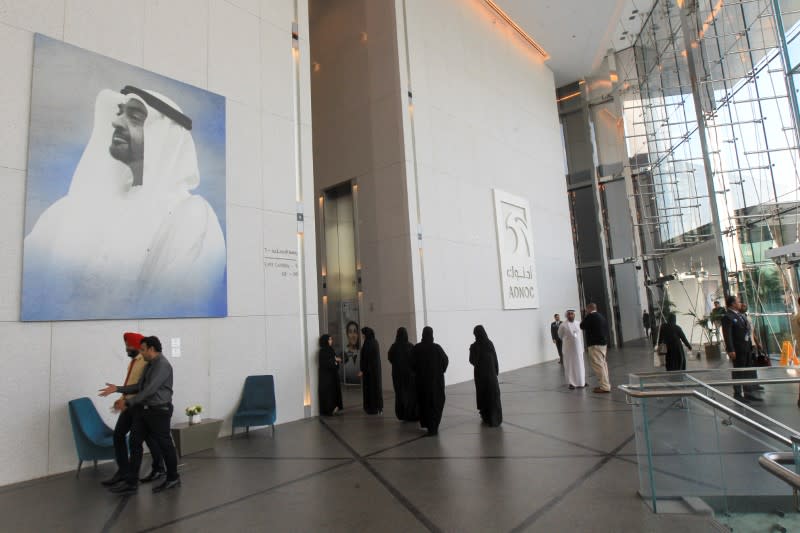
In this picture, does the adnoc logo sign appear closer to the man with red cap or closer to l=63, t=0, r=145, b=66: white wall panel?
l=63, t=0, r=145, b=66: white wall panel

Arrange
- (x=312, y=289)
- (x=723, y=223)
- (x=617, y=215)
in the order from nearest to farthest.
A: 1. (x=312, y=289)
2. (x=723, y=223)
3. (x=617, y=215)

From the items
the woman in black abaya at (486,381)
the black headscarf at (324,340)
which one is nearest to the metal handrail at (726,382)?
the woman in black abaya at (486,381)

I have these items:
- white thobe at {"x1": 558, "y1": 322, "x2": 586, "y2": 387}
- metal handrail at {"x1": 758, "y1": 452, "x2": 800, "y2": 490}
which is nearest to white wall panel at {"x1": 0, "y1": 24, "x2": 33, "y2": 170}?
metal handrail at {"x1": 758, "y1": 452, "x2": 800, "y2": 490}

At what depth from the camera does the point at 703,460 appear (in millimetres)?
3547

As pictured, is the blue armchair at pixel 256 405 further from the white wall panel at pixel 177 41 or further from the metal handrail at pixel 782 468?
the metal handrail at pixel 782 468

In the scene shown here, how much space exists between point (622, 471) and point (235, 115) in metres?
6.98

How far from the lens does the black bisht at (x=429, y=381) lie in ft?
19.9

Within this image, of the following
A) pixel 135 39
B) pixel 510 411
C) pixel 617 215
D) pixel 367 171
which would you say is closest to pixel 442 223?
pixel 367 171

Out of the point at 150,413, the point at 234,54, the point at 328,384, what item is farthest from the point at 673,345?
the point at 234,54

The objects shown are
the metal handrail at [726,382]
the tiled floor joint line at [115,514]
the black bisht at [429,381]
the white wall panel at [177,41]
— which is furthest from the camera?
the white wall panel at [177,41]

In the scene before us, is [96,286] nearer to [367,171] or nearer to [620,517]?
[620,517]

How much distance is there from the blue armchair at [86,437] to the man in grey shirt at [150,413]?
1.98 feet

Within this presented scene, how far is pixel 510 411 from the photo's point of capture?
730 centimetres

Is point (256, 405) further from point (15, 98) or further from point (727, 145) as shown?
point (727, 145)
